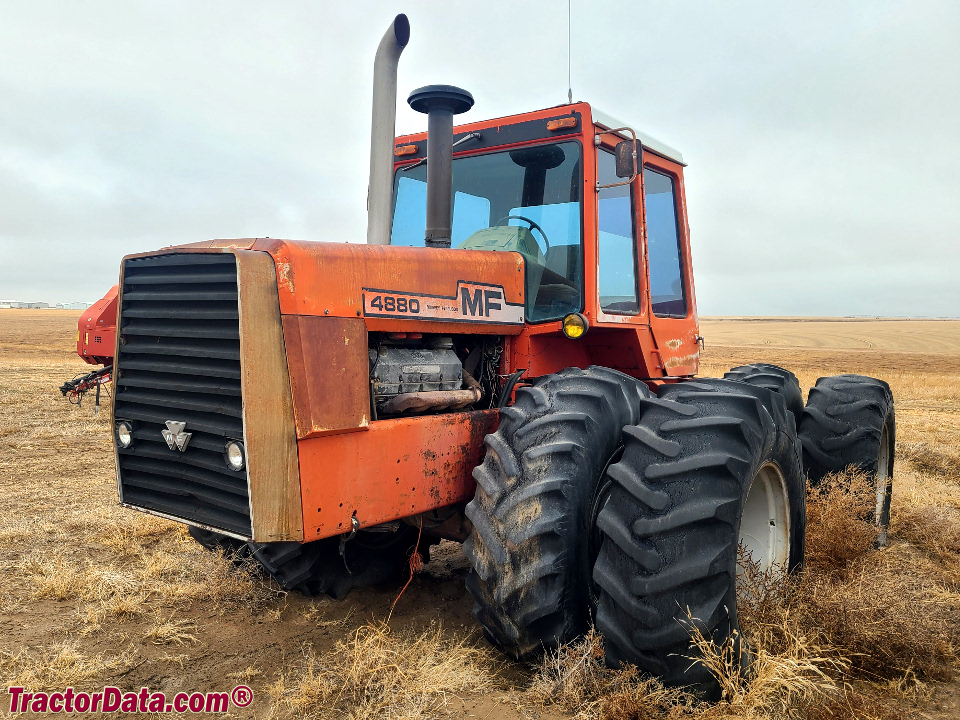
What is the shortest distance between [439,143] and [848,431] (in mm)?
3580

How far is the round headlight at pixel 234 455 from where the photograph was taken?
2.75 meters

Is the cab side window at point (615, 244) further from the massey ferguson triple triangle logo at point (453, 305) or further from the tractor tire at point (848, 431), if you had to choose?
the tractor tire at point (848, 431)

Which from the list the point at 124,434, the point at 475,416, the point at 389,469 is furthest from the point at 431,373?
the point at 124,434

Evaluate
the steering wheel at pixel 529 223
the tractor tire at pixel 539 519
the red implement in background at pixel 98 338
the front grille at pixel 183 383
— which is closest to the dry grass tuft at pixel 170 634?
the front grille at pixel 183 383

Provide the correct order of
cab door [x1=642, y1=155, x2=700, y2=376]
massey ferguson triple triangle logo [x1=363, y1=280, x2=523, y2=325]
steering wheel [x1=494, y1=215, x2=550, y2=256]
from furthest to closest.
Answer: cab door [x1=642, y1=155, x2=700, y2=376] < steering wheel [x1=494, y1=215, x2=550, y2=256] < massey ferguson triple triangle logo [x1=363, y1=280, x2=523, y2=325]

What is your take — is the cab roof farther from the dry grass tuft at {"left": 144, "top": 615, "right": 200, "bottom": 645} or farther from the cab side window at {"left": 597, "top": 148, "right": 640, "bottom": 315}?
the dry grass tuft at {"left": 144, "top": 615, "right": 200, "bottom": 645}

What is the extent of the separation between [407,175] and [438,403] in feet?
6.32

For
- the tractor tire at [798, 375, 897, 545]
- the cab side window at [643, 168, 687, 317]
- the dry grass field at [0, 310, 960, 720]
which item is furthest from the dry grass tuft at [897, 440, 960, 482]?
the cab side window at [643, 168, 687, 317]

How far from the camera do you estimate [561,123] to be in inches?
154

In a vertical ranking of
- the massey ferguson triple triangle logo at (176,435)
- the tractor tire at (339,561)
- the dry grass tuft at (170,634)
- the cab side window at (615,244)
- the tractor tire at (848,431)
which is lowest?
the dry grass tuft at (170,634)

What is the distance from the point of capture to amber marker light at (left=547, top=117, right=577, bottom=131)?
3.89 m

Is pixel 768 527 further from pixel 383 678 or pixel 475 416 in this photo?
pixel 383 678

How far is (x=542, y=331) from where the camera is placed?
12.7 ft

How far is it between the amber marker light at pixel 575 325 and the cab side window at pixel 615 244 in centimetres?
28
